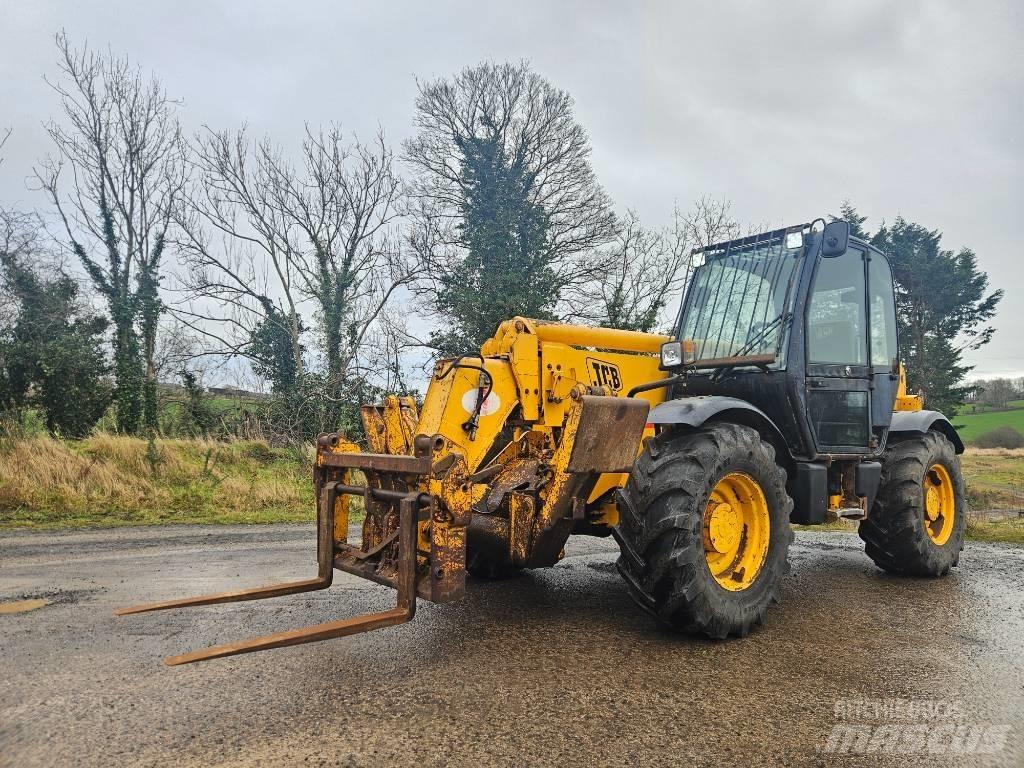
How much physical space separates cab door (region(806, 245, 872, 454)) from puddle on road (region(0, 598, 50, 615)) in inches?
228

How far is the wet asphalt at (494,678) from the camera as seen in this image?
280 centimetres

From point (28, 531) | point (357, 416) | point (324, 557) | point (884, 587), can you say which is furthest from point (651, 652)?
point (357, 416)

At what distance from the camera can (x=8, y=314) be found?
1680 centimetres

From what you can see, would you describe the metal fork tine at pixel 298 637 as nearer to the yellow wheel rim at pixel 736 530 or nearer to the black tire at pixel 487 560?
the black tire at pixel 487 560

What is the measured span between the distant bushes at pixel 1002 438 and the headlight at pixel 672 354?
105 ft

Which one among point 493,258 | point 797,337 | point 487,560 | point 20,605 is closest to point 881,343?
point 797,337

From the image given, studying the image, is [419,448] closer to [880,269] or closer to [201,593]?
[201,593]


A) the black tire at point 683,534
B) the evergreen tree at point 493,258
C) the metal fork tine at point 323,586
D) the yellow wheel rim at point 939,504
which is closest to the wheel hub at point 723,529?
the black tire at point 683,534

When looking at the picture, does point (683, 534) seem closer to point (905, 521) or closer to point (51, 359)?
point (905, 521)

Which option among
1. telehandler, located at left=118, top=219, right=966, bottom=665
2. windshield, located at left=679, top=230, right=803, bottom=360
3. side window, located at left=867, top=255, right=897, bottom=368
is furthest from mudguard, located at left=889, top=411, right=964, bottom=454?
windshield, located at left=679, top=230, right=803, bottom=360

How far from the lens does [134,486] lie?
1038 cm

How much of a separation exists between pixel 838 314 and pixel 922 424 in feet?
5.33

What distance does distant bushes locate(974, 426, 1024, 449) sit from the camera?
101 ft

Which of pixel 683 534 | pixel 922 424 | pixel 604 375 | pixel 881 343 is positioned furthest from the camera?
pixel 922 424
